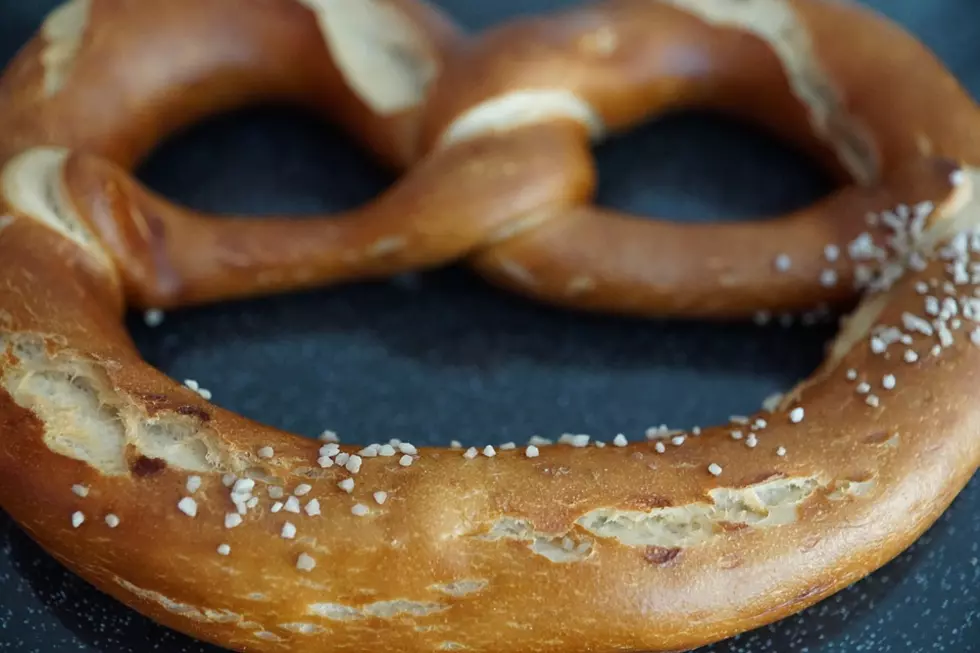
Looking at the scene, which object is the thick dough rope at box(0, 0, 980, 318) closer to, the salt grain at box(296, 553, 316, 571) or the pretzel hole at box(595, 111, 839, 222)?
the pretzel hole at box(595, 111, 839, 222)

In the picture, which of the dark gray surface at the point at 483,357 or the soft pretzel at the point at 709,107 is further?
the soft pretzel at the point at 709,107

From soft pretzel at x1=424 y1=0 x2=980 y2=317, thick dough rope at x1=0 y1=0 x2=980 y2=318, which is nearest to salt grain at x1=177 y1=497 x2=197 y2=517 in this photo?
thick dough rope at x1=0 y1=0 x2=980 y2=318

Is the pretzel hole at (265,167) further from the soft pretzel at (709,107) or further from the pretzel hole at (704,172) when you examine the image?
the pretzel hole at (704,172)

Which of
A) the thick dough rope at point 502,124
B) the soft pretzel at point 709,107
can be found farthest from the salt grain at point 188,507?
the soft pretzel at point 709,107

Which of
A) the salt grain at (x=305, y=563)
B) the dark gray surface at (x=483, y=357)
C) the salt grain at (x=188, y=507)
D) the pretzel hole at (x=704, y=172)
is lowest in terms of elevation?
the salt grain at (x=305, y=563)

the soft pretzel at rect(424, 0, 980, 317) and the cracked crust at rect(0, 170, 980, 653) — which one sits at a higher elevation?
the soft pretzel at rect(424, 0, 980, 317)

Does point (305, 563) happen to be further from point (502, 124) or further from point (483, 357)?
point (502, 124)

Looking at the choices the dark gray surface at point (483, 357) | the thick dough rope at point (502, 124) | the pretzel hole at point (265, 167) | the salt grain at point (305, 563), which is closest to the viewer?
the salt grain at point (305, 563)

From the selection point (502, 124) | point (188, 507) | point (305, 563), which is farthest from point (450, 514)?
point (502, 124)
